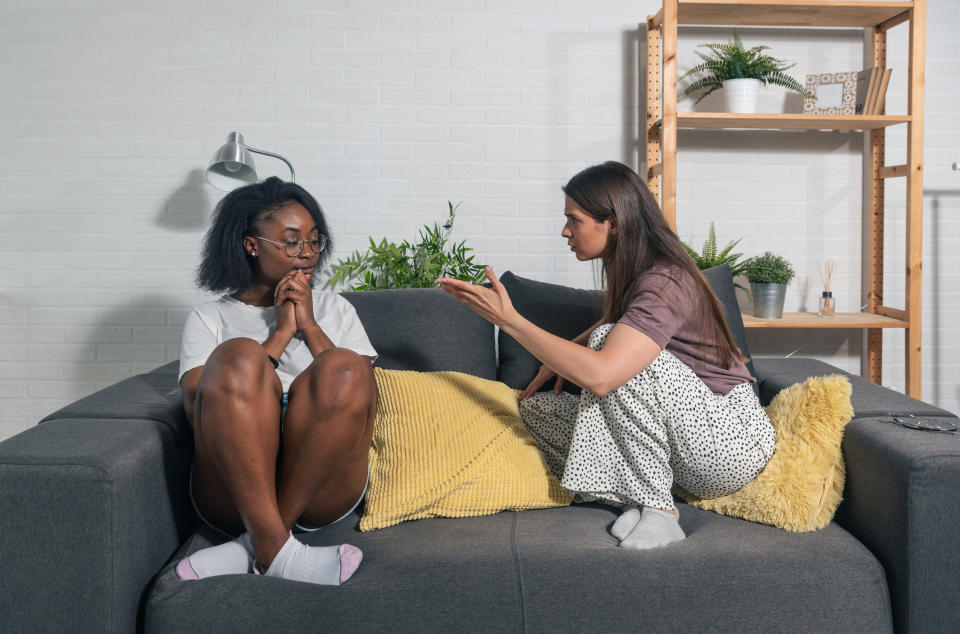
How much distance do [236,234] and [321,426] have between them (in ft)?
2.11

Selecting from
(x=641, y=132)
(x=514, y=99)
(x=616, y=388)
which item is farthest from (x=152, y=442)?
(x=641, y=132)

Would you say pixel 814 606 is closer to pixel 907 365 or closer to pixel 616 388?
pixel 616 388

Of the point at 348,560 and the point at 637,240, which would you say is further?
the point at 637,240

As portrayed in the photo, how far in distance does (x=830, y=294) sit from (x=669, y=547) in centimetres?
171

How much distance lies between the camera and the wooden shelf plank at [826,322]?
2.64 meters

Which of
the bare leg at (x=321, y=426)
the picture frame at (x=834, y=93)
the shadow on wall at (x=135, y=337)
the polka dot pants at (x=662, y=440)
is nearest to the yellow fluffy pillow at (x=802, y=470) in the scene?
the polka dot pants at (x=662, y=440)

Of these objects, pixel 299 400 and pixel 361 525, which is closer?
pixel 299 400

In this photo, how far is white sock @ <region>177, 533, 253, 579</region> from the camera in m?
1.39

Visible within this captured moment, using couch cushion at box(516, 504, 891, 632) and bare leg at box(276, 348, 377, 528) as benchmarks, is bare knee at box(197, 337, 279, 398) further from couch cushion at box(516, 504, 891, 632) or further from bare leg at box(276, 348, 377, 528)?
couch cushion at box(516, 504, 891, 632)

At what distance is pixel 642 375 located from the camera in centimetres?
155

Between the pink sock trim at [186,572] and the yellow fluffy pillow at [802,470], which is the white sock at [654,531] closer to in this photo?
the yellow fluffy pillow at [802,470]

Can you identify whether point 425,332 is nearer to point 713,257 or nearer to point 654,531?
point 654,531

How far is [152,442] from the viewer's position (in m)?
1.49

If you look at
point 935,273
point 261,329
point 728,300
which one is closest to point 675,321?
point 728,300
